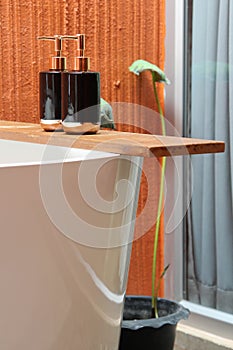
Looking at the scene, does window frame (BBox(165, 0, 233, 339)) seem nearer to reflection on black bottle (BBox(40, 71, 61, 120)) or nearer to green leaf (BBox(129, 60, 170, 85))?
green leaf (BBox(129, 60, 170, 85))

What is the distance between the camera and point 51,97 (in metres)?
1.46

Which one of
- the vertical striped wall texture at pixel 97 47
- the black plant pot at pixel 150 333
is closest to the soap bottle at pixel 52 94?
the vertical striped wall texture at pixel 97 47

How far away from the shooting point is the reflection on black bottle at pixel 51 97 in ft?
4.75

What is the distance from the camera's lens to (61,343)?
1257 mm

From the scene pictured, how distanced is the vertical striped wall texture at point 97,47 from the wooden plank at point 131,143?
0.73 meters

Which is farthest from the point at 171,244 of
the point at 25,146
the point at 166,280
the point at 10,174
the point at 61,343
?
the point at 10,174

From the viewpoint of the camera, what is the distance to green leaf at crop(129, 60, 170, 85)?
2.33 meters

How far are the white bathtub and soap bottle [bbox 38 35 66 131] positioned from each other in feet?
0.49

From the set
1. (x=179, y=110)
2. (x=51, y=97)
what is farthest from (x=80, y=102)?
(x=179, y=110)

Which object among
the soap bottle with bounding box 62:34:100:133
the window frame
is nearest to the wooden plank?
the soap bottle with bounding box 62:34:100:133

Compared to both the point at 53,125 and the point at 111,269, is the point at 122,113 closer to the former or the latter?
the point at 53,125

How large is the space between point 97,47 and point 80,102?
104 centimetres

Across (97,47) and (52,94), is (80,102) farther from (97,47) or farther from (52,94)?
(97,47)

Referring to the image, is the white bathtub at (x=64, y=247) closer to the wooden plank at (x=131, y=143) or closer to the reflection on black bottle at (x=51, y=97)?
the wooden plank at (x=131, y=143)
